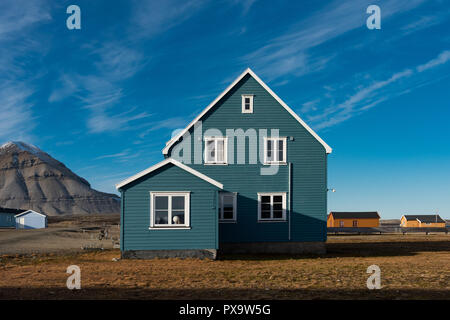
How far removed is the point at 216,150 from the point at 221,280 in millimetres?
11056

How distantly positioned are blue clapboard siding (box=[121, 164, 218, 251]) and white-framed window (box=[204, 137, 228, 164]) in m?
3.92

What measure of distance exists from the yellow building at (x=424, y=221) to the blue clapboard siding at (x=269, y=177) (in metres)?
70.6

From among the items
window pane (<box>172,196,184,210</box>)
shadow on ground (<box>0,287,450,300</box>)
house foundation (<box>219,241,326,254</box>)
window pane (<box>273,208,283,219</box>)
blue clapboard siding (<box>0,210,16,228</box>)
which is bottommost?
blue clapboard siding (<box>0,210,16,228</box>)

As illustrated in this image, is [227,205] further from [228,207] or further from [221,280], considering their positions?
[221,280]

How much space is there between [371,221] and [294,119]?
60260 millimetres

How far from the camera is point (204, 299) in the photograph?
10602 mm

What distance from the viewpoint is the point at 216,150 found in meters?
23.9

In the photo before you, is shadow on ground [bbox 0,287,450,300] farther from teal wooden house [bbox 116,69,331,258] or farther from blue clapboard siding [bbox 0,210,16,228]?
blue clapboard siding [bbox 0,210,16,228]

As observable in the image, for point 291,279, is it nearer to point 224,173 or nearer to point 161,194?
point 161,194

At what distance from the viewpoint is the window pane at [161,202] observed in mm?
20125

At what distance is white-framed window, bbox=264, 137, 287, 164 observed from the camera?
948 inches

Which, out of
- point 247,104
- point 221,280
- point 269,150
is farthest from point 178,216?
point 247,104

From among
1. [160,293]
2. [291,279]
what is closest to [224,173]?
[291,279]

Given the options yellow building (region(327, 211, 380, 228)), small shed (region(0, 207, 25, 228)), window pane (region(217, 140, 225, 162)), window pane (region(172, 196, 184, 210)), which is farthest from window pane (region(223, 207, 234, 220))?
small shed (region(0, 207, 25, 228))
